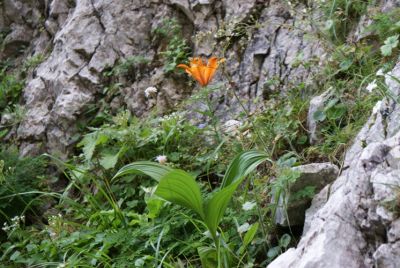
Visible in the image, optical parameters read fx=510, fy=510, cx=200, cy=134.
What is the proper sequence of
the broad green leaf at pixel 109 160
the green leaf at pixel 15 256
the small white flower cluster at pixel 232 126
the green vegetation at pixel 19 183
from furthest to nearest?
the green vegetation at pixel 19 183
the broad green leaf at pixel 109 160
the small white flower cluster at pixel 232 126
the green leaf at pixel 15 256

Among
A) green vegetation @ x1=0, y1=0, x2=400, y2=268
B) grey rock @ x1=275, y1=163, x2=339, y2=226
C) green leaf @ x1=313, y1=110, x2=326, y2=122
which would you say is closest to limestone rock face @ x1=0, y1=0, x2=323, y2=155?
green vegetation @ x1=0, y1=0, x2=400, y2=268

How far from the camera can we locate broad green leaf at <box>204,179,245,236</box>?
2.34 meters

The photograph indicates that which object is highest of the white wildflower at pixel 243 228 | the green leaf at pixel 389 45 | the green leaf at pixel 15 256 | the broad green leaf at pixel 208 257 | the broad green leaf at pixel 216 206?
the green leaf at pixel 389 45

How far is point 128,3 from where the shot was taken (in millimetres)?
5383

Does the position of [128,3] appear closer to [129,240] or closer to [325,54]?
[325,54]

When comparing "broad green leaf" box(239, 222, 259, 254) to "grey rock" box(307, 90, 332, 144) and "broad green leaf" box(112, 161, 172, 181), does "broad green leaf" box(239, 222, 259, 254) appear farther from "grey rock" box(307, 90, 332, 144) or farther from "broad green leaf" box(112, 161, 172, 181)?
"grey rock" box(307, 90, 332, 144)

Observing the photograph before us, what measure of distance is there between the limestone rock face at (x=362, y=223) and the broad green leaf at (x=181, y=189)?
59 centimetres

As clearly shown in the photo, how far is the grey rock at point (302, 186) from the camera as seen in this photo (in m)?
2.50

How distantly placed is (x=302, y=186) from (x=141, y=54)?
3005 mm

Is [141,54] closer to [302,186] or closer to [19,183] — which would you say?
[19,183]

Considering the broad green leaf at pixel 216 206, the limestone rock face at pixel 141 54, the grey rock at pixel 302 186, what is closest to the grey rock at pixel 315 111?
the grey rock at pixel 302 186

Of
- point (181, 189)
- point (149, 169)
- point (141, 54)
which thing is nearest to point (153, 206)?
point (149, 169)

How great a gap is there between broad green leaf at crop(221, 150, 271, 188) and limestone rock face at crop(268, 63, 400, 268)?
0.58 m

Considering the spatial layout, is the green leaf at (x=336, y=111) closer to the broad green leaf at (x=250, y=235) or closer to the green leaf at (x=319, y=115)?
the green leaf at (x=319, y=115)
